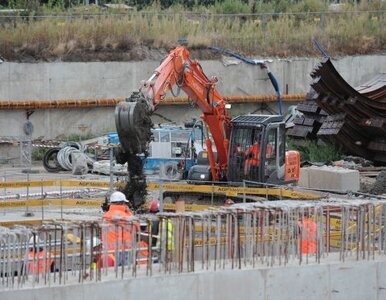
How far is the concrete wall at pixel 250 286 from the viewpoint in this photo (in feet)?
38.5

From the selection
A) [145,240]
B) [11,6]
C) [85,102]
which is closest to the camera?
[145,240]

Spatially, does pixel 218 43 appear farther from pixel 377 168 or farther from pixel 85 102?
pixel 377 168

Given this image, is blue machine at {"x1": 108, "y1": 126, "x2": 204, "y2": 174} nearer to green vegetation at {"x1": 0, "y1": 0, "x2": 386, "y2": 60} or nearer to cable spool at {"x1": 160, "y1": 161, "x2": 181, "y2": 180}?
cable spool at {"x1": 160, "y1": 161, "x2": 181, "y2": 180}

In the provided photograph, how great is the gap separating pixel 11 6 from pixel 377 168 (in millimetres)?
19479

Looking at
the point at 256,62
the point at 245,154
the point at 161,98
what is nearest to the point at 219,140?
the point at 245,154

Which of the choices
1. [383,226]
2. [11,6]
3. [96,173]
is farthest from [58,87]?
[383,226]

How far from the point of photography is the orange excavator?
21.8 meters

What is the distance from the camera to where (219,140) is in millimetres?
24641

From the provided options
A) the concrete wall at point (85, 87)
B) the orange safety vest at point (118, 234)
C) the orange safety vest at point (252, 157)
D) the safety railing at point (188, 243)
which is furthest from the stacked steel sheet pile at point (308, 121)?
the orange safety vest at point (118, 234)

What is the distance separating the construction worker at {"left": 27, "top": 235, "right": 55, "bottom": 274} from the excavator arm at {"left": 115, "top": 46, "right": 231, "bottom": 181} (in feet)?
28.5

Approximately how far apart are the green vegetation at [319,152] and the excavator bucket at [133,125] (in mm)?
11209

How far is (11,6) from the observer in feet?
144

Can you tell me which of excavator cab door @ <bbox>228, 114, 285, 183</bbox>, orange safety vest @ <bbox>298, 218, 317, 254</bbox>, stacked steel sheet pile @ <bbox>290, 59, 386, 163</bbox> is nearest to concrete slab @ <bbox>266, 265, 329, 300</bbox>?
orange safety vest @ <bbox>298, 218, 317, 254</bbox>

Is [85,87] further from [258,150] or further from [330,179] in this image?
[258,150]
